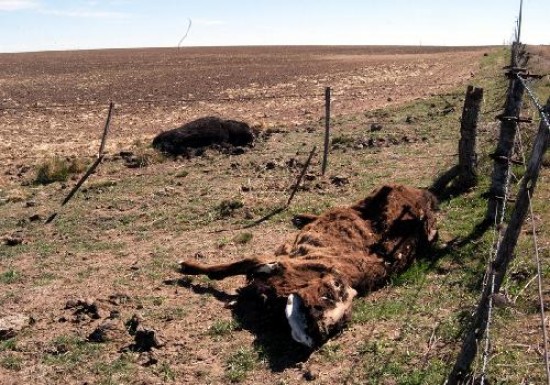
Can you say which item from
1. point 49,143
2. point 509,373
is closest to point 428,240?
point 509,373

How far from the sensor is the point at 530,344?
504 centimetres

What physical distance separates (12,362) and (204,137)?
30.7 feet

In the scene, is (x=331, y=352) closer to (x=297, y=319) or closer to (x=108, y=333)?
(x=297, y=319)

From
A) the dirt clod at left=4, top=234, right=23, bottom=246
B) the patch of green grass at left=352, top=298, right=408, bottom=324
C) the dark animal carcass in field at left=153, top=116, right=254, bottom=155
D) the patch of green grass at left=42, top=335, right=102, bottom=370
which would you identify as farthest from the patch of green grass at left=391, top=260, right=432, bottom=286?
the dark animal carcass in field at left=153, top=116, right=254, bottom=155

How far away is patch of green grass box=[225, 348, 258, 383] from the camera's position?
17.3ft

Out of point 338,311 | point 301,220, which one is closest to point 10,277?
point 301,220

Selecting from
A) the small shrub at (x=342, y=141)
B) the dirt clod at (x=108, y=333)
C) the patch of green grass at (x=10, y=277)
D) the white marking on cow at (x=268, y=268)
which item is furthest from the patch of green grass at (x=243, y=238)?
the small shrub at (x=342, y=141)

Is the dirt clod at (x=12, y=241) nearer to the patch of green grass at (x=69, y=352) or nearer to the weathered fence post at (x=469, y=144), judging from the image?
the patch of green grass at (x=69, y=352)

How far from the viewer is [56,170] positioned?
1268cm

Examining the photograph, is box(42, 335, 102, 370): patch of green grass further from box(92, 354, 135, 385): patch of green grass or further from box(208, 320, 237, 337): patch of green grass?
box(208, 320, 237, 337): patch of green grass

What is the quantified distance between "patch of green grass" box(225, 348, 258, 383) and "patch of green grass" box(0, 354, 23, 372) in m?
2.07

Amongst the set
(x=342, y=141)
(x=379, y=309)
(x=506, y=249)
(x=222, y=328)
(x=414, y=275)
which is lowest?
(x=222, y=328)

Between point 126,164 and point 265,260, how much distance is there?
7.74 meters

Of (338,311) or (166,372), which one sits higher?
(338,311)
